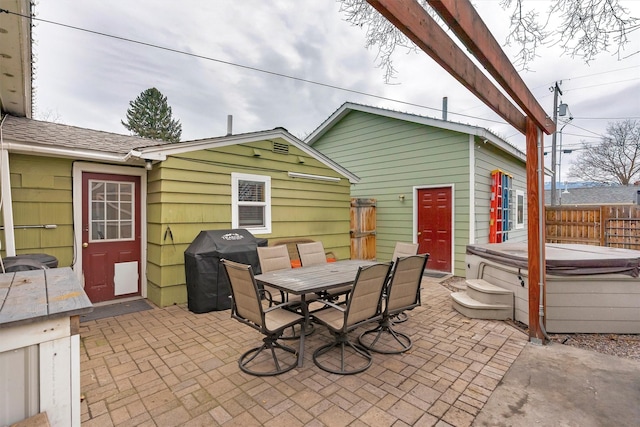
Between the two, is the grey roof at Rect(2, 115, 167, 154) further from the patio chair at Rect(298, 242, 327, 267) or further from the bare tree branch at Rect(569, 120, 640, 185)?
the bare tree branch at Rect(569, 120, 640, 185)

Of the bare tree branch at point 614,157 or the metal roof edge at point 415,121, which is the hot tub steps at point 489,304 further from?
the bare tree branch at point 614,157

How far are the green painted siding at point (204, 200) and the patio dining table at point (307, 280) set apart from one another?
193 cm

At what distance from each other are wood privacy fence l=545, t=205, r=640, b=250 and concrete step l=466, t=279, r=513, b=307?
16.3 ft

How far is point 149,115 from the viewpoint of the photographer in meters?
20.6

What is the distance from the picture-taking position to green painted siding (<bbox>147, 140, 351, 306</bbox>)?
14.4ft

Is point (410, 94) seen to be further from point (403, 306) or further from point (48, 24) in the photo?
point (48, 24)

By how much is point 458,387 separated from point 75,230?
203 inches

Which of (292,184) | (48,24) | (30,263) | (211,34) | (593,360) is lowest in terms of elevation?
(593,360)

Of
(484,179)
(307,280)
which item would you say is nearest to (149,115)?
(484,179)

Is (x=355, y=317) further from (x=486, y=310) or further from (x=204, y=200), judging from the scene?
(x=204, y=200)

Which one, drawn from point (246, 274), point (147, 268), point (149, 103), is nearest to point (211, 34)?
point (147, 268)

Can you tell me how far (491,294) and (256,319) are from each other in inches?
127

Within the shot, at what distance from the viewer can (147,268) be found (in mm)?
4840

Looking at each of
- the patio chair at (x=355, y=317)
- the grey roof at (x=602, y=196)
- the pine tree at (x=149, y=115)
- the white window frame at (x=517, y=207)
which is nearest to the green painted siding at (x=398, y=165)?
the white window frame at (x=517, y=207)
